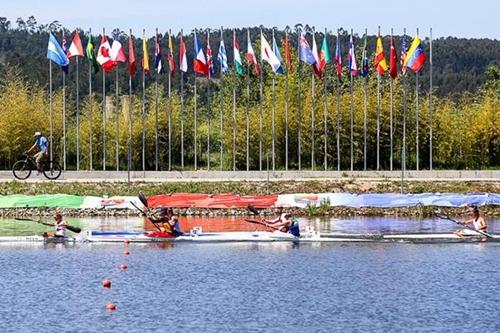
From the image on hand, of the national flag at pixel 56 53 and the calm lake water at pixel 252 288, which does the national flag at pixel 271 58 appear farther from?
the calm lake water at pixel 252 288

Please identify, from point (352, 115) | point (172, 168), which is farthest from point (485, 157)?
point (172, 168)

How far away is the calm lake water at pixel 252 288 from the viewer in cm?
3459

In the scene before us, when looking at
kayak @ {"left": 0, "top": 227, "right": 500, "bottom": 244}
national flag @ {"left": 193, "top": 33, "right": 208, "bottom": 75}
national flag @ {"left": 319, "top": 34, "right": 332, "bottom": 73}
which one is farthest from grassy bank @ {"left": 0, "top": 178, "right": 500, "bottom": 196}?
kayak @ {"left": 0, "top": 227, "right": 500, "bottom": 244}

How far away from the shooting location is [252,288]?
40.9 meters

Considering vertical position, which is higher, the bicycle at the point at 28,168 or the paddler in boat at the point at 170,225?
the bicycle at the point at 28,168

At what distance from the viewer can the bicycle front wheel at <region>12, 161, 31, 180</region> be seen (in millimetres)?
73812

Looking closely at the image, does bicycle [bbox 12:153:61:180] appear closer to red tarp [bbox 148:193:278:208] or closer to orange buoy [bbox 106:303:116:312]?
red tarp [bbox 148:193:278:208]

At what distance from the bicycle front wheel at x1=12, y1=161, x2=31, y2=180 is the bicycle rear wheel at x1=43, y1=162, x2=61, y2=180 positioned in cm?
110

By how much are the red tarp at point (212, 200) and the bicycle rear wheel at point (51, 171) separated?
8811 mm

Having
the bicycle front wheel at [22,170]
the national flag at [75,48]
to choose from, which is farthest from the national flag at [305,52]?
the bicycle front wheel at [22,170]

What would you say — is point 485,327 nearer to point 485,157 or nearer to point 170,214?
point 170,214

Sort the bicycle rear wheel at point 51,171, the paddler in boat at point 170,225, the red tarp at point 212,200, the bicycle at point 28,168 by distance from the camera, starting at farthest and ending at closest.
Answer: the bicycle rear wheel at point 51,171 → the bicycle at point 28,168 → the red tarp at point 212,200 → the paddler in boat at point 170,225

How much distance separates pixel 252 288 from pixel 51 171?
35256 millimetres

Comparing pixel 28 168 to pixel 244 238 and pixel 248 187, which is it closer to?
pixel 248 187
